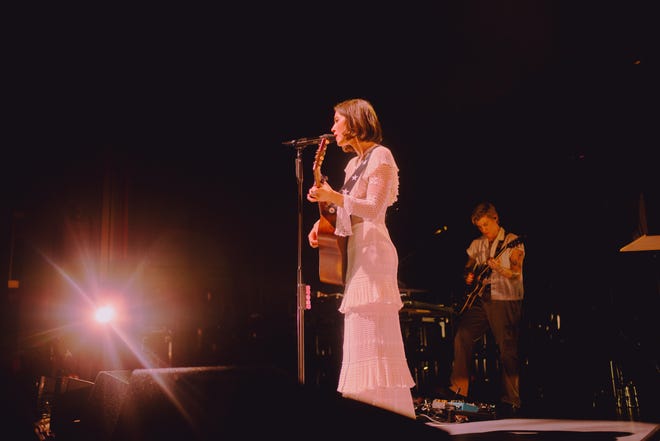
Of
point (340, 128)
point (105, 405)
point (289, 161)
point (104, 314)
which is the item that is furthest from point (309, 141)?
point (289, 161)

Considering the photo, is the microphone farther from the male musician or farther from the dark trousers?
the dark trousers

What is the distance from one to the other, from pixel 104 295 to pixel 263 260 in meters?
2.41

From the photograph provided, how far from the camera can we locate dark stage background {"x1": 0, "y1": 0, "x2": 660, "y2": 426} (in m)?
4.88

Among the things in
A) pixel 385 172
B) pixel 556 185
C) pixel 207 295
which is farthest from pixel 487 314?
pixel 207 295

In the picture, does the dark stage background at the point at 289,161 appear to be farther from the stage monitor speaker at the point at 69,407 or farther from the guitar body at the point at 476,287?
the stage monitor speaker at the point at 69,407

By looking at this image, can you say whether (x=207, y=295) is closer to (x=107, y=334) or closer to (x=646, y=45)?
(x=107, y=334)

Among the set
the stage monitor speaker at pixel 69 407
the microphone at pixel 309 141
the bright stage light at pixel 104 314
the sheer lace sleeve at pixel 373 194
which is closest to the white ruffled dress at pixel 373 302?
the sheer lace sleeve at pixel 373 194

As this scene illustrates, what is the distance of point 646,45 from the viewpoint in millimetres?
4684

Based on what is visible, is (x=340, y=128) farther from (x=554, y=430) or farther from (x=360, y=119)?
(x=554, y=430)

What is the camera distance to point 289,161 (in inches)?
284

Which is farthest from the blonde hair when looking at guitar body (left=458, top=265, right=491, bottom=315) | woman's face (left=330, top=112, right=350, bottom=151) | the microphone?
guitar body (left=458, top=265, right=491, bottom=315)

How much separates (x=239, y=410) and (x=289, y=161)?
20.4 ft

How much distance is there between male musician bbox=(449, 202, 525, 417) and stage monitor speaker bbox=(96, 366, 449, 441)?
3.93m

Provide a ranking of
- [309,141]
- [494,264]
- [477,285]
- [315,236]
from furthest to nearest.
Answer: [477,285] → [494,264] → [309,141] → [315,236]
